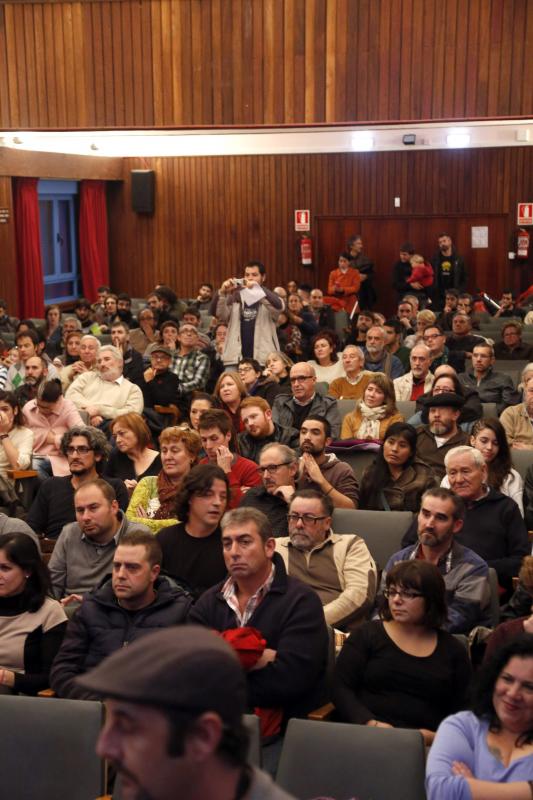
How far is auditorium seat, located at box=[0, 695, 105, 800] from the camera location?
2715 mm

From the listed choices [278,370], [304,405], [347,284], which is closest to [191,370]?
[278,370]

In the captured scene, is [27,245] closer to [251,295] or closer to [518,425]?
[251,295]

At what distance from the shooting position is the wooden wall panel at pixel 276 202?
46.4 feet

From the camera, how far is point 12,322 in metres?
10.6

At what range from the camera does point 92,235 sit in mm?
14844

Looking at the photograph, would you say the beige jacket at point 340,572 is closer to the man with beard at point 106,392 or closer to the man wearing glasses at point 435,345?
the man with beard at point 106,392

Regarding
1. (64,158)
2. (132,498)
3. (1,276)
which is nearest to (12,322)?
(1,276)

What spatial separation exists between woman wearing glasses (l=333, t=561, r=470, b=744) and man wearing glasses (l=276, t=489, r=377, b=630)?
1.74ft

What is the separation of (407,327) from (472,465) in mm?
5906

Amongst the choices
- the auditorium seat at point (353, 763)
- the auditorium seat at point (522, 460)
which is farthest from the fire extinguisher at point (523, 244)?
the auditorium seat at point (353, 763)

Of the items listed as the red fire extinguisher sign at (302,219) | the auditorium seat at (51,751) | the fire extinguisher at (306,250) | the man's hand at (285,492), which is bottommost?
the auditorium seat at (51,751)

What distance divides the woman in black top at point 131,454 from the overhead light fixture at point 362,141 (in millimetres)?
10001

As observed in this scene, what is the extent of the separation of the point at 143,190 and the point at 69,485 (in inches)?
441

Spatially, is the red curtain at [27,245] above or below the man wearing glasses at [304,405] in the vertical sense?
above
